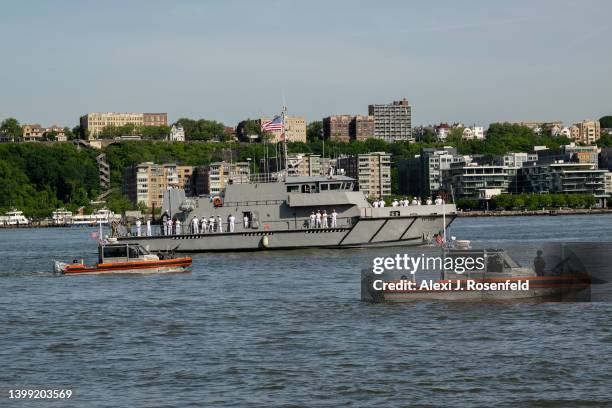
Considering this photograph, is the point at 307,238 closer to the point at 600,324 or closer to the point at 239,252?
the point at 239,252

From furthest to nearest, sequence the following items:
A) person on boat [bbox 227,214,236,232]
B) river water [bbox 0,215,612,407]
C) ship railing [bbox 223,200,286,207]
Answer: ship railing [bbox 223,200,286,207] → person on boat [bbox 227,214,236,232] → river water [bbox 0,215,612,407]

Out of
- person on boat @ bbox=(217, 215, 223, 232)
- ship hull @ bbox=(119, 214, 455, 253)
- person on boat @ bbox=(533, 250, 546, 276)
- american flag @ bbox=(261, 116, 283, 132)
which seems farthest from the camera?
american flag @ bbox=(261, 116, 283, 132)

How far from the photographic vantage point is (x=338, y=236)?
60062 millimetres

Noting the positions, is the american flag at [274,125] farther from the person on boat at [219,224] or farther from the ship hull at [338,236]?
the ship hull at [338,236]

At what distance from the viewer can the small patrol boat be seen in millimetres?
46812

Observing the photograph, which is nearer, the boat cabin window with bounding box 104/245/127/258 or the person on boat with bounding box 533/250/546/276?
the person on boat with bounding box 533/250/546/276

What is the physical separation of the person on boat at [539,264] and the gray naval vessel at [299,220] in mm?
28487

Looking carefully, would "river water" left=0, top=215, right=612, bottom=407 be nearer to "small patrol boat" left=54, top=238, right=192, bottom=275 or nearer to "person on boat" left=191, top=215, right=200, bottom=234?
"small patrol boat" left=54, top=238, right=192, bottom=275

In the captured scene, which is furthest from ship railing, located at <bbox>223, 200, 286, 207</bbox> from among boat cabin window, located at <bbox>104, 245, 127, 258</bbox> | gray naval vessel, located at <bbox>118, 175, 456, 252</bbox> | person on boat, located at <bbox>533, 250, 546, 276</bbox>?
person on boat, located at <bbox>533, 250, 546, 276</bbox>

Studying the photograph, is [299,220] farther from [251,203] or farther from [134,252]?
[134,252]

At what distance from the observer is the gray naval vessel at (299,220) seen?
197 ft

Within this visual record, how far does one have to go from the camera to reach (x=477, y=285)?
1236 inches

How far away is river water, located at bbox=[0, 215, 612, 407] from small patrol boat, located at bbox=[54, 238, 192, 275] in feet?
23.7

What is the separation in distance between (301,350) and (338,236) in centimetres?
3389
